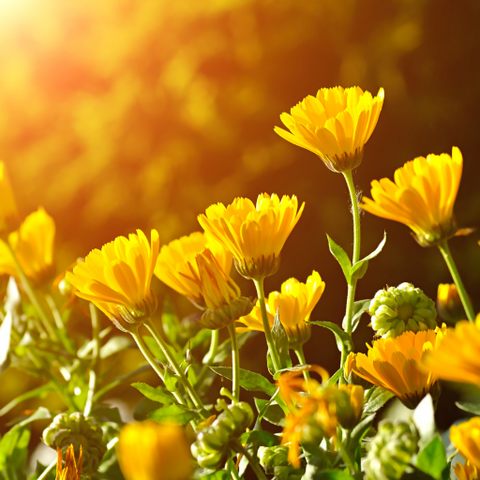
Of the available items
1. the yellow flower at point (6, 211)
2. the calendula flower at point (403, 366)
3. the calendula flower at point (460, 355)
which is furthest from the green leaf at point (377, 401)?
the yellow flower at point (6, 211)

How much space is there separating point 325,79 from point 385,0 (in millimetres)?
146

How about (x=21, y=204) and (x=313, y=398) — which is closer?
(x=313, y=398)

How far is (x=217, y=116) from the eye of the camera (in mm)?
858

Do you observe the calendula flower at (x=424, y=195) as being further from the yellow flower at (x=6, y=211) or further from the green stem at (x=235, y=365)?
the yellow flower at (x=6, y=211)

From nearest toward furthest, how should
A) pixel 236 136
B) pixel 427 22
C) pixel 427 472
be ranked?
pixel 427 472, pixel 427 22, pixel 236 136

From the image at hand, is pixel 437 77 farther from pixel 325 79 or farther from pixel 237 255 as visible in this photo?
pixel 237 255

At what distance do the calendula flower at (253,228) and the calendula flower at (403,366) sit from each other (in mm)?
78

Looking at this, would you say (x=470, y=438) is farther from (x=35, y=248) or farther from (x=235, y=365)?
(x=35, y=248)

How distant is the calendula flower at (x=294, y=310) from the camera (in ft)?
1.04

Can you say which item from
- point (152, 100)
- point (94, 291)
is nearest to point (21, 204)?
point (152, 100)

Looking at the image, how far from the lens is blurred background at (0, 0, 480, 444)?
0.78 meters

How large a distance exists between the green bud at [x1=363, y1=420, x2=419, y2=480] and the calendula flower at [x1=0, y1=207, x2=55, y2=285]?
0.43 m

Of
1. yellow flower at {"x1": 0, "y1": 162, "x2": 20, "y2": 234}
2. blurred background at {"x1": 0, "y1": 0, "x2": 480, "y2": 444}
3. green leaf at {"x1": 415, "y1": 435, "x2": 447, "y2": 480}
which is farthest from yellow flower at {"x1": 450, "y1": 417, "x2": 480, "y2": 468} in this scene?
blurred background at {"x1": 0, "y1": 0, "x2": 480, "y2": 444}

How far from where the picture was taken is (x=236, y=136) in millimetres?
859
